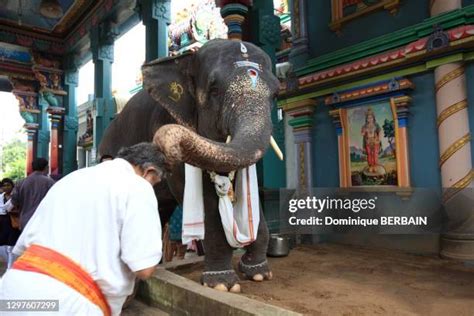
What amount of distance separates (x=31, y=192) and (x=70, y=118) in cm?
828

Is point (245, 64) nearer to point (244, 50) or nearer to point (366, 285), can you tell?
point (244, 50)

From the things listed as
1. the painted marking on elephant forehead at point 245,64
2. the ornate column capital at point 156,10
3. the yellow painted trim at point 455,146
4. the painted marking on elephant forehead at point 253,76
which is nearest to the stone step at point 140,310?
the painted marking on elephant forehead at point 253,76

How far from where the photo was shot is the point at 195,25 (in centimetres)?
1202

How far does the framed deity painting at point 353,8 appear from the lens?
4.52 meters

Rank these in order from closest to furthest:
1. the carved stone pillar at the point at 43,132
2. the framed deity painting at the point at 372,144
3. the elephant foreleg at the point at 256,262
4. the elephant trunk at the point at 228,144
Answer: the elephant trunk at the point at 228,144 < the elephant foreleg at the point at 256,262 < the framed deity painting at the point at 372,144 < the carved stone pillar at the point at 43,132

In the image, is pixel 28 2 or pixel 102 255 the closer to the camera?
pixel 102 255

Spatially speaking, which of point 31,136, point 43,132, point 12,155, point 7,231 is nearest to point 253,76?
point 7,231

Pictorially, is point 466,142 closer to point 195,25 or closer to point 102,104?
point 102,104

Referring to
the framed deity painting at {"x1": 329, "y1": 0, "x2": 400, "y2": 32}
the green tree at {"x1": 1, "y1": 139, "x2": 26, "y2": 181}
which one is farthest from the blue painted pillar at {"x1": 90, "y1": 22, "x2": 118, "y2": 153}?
the green tree at {"x1": 1, "y1": 139, "x2": 26, "y2": 181}

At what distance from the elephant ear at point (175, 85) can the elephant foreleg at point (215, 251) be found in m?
0.60

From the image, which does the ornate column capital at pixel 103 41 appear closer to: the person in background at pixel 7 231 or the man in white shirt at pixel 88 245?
the person in background at pixel 7 231

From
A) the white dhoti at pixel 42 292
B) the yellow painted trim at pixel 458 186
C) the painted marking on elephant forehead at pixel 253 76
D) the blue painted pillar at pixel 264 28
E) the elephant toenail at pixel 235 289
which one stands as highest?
the blue painted pillar at pixel 264 28

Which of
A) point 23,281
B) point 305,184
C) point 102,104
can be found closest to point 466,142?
point 305,184

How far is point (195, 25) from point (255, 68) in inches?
392
